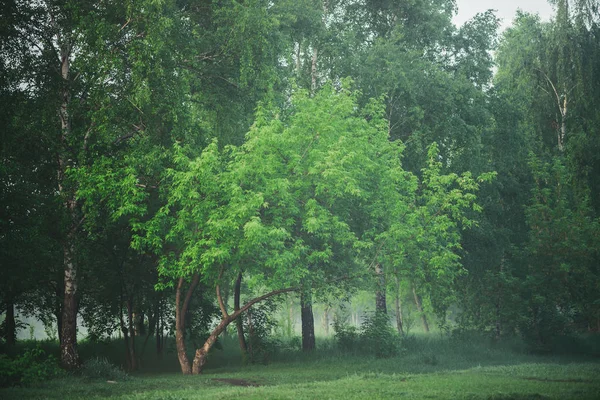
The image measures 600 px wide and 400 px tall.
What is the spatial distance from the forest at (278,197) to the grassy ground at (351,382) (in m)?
0.17

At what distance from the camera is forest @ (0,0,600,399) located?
63.7ft

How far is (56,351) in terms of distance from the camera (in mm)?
26766

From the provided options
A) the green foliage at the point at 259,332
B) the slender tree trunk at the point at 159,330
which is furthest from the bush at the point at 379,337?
the slender tree trunk at the point at 159,330

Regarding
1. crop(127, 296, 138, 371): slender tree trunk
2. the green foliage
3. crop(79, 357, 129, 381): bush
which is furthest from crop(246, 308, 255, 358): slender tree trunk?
crop(79, 357, 129, 381): bush

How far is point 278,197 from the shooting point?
66.4 feet

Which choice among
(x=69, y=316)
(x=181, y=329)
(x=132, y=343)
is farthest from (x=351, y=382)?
(x=132, y=343)

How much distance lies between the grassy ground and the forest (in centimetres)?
17

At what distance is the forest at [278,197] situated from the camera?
63.7 feet

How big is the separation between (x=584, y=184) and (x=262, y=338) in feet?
62.5

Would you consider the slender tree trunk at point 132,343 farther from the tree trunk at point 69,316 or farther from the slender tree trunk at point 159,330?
the tree trunk at point 69,316

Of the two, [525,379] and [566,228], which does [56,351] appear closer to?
[525,379]

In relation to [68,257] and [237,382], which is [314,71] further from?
[237,382]

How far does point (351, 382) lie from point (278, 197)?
260 inches

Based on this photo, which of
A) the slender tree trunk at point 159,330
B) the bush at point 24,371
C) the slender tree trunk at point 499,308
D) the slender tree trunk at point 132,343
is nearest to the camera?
the bush at point 24,371
